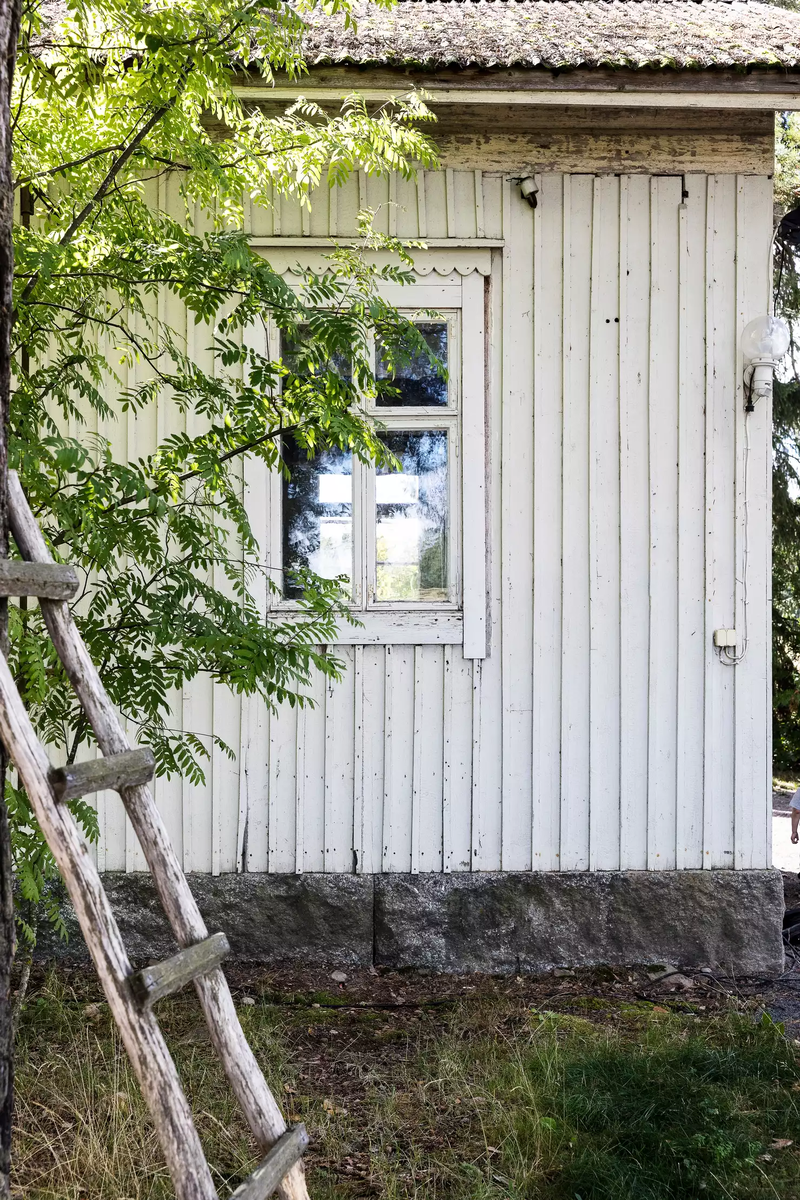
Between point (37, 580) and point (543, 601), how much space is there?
3153 millimetres

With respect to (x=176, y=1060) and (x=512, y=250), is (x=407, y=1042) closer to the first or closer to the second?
(x=176, y=1060)

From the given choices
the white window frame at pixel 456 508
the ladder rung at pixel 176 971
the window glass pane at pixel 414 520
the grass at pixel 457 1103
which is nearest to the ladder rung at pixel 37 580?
the ladder rung at pixel 176 971

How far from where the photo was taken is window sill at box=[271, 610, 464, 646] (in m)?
4.90

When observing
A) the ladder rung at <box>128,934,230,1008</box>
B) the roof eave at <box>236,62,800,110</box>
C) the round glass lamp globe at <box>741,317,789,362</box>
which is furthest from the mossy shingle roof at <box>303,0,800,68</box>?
the ladder rung at <box>128,934,230,1008</box>

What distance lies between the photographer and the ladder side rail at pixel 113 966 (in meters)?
2.04

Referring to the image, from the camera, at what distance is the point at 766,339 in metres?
4.80

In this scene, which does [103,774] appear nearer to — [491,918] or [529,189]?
[491,918]

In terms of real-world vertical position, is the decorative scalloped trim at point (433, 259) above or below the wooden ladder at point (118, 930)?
above

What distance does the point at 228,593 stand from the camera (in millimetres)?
4910

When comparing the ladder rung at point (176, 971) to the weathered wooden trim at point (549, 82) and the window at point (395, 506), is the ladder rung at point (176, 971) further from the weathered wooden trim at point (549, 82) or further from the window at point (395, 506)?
the weathered wooden trim at point (549, 82)

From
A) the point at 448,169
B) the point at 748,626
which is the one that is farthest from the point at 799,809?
the point at 448,169

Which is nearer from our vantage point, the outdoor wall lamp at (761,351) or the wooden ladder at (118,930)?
the wooden ladder at (118,930)

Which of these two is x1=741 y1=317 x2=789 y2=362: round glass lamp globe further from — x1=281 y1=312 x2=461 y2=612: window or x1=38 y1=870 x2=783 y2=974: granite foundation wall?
x1=38 y1=870 x2=783 y2=974: granite foundation wall

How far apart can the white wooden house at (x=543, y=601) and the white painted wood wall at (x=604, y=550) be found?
15 mm
